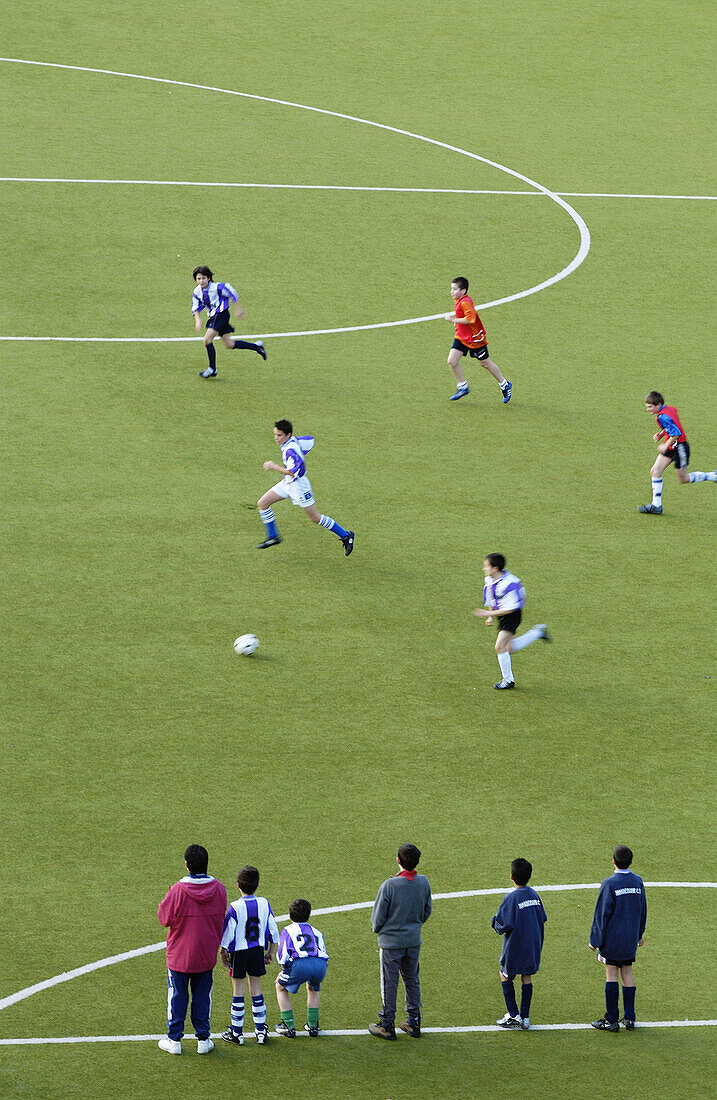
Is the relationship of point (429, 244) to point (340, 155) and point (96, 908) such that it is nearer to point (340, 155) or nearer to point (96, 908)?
point (340, 155)

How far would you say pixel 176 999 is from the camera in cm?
1205

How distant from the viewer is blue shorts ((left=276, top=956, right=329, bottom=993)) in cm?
1234

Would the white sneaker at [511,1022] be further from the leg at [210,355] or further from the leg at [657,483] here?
the leg at [210,355]

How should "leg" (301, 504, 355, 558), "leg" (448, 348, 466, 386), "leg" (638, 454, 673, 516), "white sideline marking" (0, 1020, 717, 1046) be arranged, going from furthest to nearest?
"leg" (448, 348, 466, 386) < "leg" (638, 454, 673, 516) < "leg" (301, 504, 355, 558) < "white sideline marking" (0, 1020, 717, 1046)

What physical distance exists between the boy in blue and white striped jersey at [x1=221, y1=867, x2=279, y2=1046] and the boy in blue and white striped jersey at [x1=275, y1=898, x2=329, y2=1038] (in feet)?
0.48

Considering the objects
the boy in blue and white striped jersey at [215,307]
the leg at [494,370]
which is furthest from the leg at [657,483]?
the boy in blue and white striped jersey at [215,307]

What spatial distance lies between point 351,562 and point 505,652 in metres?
3.69

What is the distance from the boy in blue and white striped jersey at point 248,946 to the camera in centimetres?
1222

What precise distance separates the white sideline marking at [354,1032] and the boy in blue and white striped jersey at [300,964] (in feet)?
0.68

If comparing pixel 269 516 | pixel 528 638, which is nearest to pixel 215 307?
pixel 269 516

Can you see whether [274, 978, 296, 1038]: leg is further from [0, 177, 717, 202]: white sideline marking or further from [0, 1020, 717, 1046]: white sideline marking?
[0, 177, 717, 202]: white sideline marking

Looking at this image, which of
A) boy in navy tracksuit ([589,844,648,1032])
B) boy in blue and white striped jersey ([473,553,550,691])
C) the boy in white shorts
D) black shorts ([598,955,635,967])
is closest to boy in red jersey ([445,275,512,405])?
the boy in white shorts

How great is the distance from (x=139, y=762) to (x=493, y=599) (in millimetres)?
4511

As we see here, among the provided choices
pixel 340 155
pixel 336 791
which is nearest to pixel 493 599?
pixel 336 791
